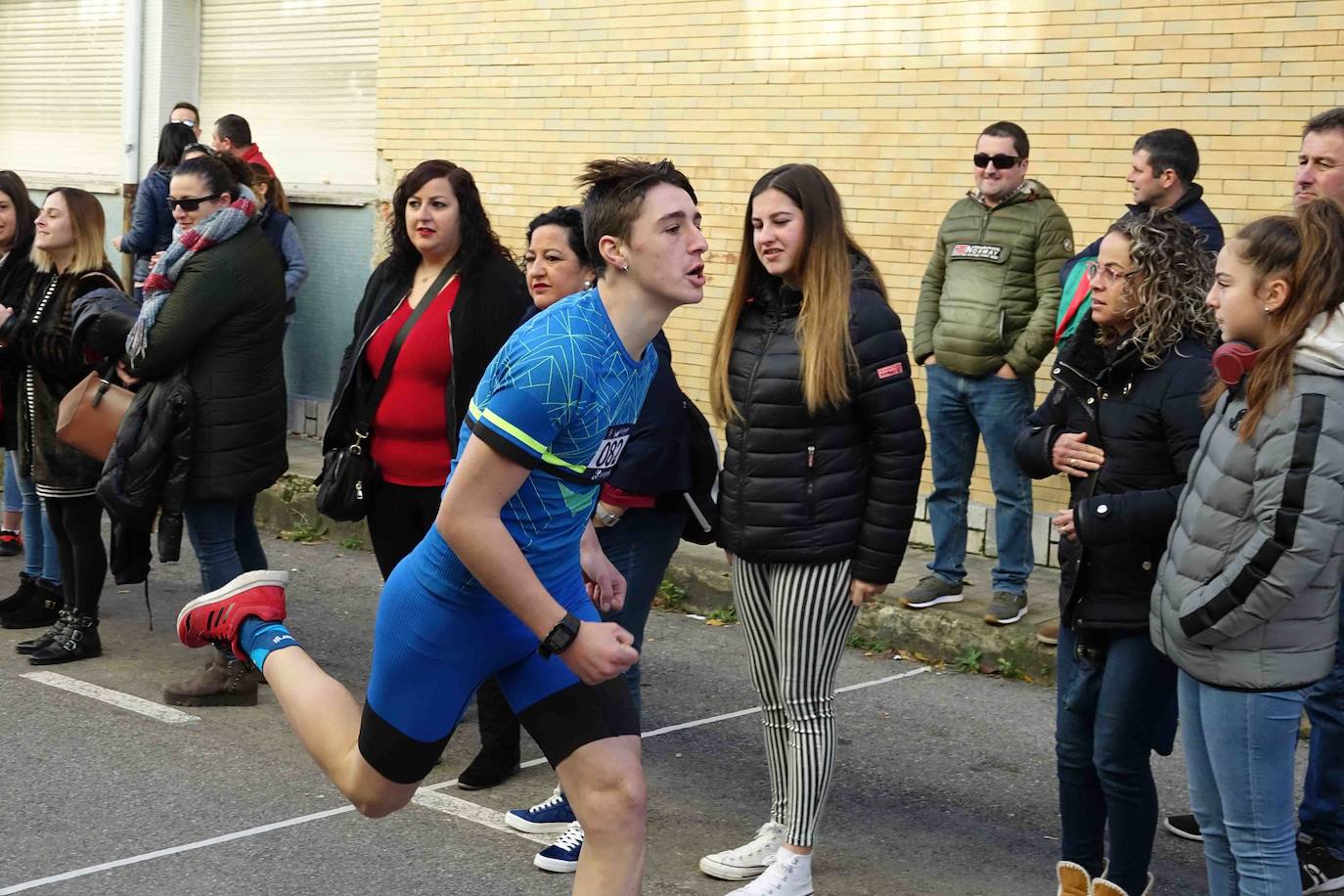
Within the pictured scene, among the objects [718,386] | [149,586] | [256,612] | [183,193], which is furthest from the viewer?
[149,586]

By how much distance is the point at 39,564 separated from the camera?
26.8ft

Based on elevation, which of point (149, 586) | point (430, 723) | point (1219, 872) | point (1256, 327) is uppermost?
point (1256, 327)

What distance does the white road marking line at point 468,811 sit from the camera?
5414mm

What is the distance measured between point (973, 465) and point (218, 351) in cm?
382

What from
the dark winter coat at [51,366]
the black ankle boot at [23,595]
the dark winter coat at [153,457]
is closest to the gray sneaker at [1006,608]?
the dark winter coat at [153,457]

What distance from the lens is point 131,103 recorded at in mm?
14445

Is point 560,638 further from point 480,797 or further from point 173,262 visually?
point 173,262

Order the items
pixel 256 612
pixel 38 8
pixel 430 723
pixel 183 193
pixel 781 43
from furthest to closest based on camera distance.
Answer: pixel 38 8
pixel 781 43
pixel 183 193
pixel 256 612
pixel 430 723

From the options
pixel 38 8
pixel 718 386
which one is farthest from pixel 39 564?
pixel 38 8

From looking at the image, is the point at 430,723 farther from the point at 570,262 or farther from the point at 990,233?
→ the point at 990,233

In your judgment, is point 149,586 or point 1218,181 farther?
point 149,586

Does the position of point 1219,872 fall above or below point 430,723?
below

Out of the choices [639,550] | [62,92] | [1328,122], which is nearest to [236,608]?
[639,550]

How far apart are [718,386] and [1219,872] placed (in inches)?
76.2
